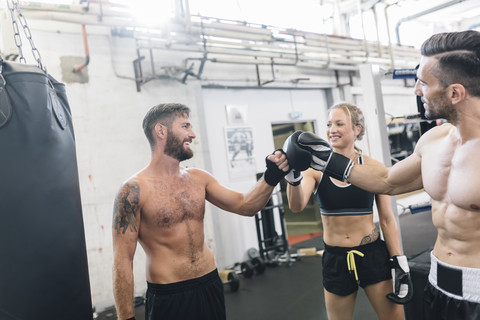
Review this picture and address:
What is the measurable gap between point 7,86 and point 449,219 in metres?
1.68

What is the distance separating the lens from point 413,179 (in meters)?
1.73

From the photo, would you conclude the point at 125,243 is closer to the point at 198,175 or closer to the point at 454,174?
the point at 198,175

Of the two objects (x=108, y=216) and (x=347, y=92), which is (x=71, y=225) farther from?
(x=347, y=92)

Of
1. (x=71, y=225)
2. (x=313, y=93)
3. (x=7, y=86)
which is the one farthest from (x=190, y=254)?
(x=313, y=93)

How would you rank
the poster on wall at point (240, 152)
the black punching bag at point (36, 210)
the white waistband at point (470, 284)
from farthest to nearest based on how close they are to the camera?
the poster on wall at point (240, 152), the white waistband at point (470, 284), the black punching bag at point (36, 210)

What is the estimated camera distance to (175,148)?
2.05 metres

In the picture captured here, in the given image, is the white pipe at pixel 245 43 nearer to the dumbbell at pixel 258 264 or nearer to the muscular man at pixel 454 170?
the dumbbell at pixel 258 264

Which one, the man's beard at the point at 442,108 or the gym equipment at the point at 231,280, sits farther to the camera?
the gym equipment at the point at 231,280

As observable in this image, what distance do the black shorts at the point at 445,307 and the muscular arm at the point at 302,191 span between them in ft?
2.60

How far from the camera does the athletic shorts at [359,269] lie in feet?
6.89

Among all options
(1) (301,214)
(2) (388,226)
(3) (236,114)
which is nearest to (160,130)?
(2) (388,226)

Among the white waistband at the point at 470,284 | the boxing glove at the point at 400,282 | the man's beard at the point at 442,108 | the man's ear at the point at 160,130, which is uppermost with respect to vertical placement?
the man's ear at the point at 160,130

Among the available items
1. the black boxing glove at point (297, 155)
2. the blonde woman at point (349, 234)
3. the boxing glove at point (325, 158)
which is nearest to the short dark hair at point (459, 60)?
the boxing glove at point (325, 158)

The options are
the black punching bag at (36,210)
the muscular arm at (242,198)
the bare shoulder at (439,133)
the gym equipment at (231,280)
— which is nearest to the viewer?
the black punching bag at (36,210)
